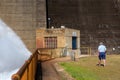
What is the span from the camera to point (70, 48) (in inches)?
1582

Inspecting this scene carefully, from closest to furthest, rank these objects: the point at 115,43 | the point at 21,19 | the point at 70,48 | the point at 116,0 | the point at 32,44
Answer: the point at 70,48, the point at 32,44, the point at 21,19, the point at 115,43, the point at 116,0

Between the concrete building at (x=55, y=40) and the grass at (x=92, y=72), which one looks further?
the concrete building at (x=55, y=40)

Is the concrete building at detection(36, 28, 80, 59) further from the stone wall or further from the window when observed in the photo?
the stone wall

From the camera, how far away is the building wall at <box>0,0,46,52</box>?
1951 inches

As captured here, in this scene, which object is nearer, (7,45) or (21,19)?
(7,45)

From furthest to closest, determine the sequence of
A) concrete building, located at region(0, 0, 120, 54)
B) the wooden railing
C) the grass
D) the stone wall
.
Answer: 1. the stone wall
2. concrete building, located at region(0, 0, 120, 54)
3. the grass
4. the wooden railing

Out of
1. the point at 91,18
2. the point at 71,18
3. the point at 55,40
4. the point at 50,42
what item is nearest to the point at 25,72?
the point at 50,42

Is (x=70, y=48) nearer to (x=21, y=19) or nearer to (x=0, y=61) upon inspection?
(x=21, y=19)

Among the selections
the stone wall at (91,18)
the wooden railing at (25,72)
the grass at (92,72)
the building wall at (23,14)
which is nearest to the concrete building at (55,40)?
the building wall at (23,14)

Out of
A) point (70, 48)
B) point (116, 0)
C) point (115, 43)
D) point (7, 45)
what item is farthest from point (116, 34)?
point (7, 45)

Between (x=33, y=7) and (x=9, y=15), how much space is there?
3.22m

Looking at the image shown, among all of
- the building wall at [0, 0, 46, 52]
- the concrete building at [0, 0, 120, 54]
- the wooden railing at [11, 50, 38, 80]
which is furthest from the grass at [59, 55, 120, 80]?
the building wall at [0, 0, 46, 52]

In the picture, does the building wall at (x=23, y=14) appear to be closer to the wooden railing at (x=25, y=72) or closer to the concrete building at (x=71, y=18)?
the concrete building at (x=71, y=18)

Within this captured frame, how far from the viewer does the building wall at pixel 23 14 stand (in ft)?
163
